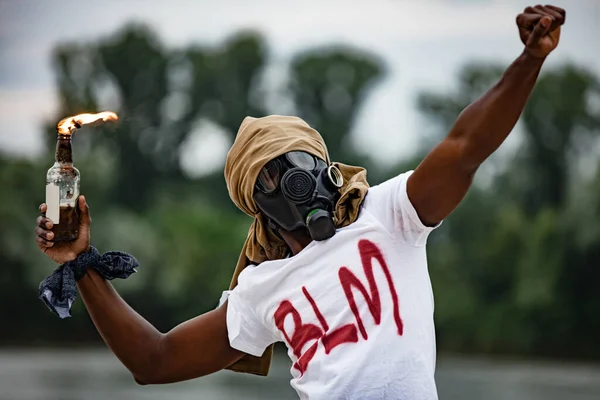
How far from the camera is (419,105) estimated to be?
2681 cm

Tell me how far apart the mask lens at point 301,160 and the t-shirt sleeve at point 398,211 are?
23 centimetres

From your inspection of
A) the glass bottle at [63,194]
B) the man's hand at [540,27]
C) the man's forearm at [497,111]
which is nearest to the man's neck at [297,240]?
the man's forearm at [497,111]

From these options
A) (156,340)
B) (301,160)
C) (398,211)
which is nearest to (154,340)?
(156,340)

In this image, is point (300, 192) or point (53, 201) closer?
point (300, 192)

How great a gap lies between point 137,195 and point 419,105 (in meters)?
7.90

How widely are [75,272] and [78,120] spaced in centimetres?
56

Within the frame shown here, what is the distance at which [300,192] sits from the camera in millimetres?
3352

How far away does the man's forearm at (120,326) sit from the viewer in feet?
12.4

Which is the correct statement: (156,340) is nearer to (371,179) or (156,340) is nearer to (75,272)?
(75,272)

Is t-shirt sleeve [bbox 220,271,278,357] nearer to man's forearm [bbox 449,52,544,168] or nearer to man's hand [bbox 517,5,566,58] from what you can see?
man's forearm [bbox 449,52,544,168]

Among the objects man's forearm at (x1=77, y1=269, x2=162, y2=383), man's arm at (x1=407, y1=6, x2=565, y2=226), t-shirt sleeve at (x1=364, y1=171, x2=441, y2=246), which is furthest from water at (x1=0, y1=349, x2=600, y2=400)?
man's arm at (x1=407, y1=6, x2=565, y2=226)

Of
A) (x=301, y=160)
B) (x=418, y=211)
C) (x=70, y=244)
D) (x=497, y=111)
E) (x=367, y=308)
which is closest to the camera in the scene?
(x=497, y=111)

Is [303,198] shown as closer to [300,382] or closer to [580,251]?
[300,382]

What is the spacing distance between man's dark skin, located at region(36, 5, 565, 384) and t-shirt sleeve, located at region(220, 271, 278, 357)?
65mm
